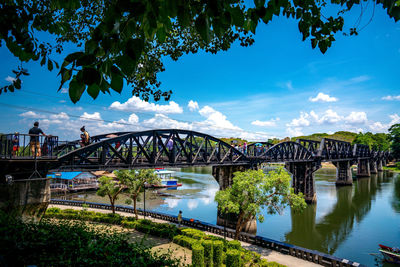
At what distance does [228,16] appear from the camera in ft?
7.02

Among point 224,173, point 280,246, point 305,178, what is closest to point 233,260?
point 280,246

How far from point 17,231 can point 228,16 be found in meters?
6.15

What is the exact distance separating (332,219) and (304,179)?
38.8 feet

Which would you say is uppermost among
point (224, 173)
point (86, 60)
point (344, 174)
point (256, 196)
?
point (86, 60)

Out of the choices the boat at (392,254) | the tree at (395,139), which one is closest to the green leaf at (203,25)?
the boat at (392,254)

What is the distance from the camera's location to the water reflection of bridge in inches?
1043

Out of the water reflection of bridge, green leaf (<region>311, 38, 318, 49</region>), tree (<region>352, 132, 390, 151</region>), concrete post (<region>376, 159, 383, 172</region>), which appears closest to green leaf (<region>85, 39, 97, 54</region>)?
green leaf (<region>311, 38, 318, 49</region>)

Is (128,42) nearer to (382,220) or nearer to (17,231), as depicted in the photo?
(17,231)

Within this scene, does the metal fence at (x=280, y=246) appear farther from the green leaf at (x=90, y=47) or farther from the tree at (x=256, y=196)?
the green leaf at (x=90, y=47)

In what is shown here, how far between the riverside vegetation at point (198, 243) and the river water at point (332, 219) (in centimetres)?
1098

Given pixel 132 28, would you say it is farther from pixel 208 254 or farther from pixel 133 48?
pixel 208 254

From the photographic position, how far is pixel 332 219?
1398 inches

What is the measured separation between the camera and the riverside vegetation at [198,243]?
1377 cm

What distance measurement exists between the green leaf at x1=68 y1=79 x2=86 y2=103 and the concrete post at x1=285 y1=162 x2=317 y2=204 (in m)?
48.5
